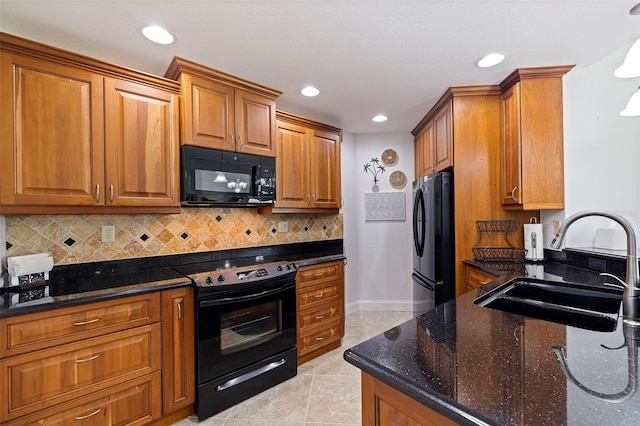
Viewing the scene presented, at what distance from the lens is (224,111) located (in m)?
2.21

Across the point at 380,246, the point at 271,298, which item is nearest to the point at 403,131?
the point at 380,246

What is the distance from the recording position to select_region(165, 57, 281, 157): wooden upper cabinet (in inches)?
80.7

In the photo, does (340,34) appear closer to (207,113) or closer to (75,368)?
(207,113)

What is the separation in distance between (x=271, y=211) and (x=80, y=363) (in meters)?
1.62

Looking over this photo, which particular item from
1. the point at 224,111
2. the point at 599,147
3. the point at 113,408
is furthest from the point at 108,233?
the point at 599,147

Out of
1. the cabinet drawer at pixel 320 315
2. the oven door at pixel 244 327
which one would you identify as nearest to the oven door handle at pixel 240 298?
the oven door at pixel 244 327

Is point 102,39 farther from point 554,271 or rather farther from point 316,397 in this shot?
point 554,271

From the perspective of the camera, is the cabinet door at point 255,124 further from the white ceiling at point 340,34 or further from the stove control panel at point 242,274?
the stove control panel at point 242,274

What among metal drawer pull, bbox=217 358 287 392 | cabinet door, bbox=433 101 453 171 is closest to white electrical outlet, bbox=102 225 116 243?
metal drawer pull, bbox=217 358 287 392

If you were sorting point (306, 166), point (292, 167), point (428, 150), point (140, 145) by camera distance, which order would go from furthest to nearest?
1. point (428, 150)
2. point (306, 166)
3. point (292, 167)
4. point (140, 145)

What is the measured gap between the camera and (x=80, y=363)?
1.50m

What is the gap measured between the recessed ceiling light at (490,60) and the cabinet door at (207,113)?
1819 mm

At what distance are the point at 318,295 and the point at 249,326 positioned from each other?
0.73 metres

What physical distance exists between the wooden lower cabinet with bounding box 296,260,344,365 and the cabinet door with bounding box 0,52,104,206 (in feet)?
5.23
